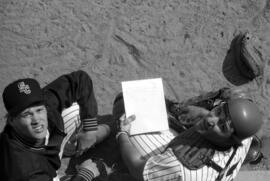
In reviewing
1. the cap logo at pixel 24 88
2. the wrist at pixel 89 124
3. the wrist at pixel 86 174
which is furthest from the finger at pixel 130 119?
the cap logo at pixel 24 88

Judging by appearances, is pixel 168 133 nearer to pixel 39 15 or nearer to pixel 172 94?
pixel 172 94

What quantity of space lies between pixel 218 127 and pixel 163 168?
483 millimetres

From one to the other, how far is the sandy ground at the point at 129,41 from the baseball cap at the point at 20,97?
4.81 feet

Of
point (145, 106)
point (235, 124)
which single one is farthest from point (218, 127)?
point (145, 106)

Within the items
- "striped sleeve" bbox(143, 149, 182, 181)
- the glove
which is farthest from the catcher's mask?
the glove

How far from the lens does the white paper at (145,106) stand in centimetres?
391

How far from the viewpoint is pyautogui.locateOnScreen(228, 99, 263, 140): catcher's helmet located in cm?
304

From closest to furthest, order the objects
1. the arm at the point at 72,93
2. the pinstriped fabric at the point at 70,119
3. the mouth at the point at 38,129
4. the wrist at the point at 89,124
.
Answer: the mouth at the point at 38,129 → the arm at the point at 72,93 → the pinstriped fabric at the point at 70,119 → the wrist at the point at 89,124

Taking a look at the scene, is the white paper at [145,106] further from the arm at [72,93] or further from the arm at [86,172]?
the arm at [86,172]

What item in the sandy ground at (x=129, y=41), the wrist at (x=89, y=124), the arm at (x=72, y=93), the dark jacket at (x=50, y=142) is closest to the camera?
the dark jacket at (x=50, y=142)

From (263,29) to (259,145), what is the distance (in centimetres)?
138

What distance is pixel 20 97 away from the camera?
296cm

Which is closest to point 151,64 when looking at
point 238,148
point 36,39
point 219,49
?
point 219,49

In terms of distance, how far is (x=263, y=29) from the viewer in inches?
191
